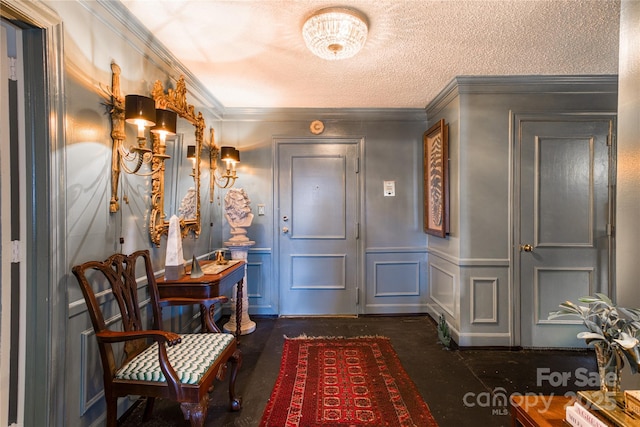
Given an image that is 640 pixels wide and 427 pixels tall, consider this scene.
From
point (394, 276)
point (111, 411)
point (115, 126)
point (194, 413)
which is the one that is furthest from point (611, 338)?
point (394, 276)

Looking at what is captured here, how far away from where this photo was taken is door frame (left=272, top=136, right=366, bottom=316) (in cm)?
356

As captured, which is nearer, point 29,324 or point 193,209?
point 29,324

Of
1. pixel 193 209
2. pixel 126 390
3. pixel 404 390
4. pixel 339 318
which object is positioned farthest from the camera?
pixel 339 318

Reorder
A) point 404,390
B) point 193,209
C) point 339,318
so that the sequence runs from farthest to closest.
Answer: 1. point 339,318
2. point 193,209
3. point 404,390

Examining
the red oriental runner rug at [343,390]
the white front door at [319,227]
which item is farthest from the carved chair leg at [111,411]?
the white front door at [319,227]

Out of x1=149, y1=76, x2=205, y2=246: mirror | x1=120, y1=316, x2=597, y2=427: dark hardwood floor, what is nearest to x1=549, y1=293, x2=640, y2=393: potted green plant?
x1=120, y1=316, x2=597, y2=427: dark hardwood floor

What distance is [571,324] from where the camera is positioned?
2770mm

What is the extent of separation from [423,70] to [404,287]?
93.4 inches

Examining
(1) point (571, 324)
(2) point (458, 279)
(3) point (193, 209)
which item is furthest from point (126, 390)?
(1) point (571, 324)

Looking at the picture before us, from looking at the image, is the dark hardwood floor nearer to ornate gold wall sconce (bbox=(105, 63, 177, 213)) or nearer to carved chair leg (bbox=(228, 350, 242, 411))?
carved chair leg (bbox=(228, 350, 242, 411))

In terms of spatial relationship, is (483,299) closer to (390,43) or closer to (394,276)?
(394,276)

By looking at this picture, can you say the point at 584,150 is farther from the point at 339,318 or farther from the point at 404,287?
the point at 339,318

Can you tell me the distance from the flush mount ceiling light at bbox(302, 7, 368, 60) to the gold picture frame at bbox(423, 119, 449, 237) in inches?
58.4

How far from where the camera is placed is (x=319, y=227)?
359 cm
